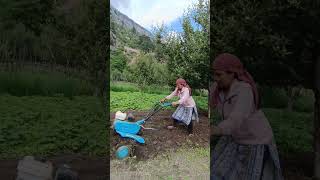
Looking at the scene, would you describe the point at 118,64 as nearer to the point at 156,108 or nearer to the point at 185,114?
the point at 156,108

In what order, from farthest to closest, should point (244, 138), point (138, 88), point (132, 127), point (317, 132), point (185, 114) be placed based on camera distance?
point (317, 132), point (138, 88), point (185, 114), point (132, 127), point (244, 138)

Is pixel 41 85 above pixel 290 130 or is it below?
above

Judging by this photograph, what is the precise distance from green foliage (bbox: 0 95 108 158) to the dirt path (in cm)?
119

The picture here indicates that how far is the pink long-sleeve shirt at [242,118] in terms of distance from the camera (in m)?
3.52

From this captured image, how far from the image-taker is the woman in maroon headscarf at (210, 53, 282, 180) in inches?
147

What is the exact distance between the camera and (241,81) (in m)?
3.76

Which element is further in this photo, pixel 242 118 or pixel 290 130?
pixel 290 130

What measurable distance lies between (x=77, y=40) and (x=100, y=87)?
27.9 inches

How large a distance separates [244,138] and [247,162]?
173 mm

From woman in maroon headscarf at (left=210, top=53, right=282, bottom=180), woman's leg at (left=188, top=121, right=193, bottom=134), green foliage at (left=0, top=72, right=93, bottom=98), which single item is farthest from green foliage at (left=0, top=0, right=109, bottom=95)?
woman in maroon headscarf at (left=210, top=53, right=282, bottom=180)

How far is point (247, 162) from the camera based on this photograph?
151 inches

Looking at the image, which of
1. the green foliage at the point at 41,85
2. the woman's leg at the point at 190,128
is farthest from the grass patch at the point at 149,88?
the green foliage at the point at 41,85

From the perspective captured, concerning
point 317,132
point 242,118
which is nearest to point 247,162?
point 242,118

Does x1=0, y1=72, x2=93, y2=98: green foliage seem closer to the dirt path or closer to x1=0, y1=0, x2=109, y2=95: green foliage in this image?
x1=0, y1=0, x2=109, y2=95: green foliage
